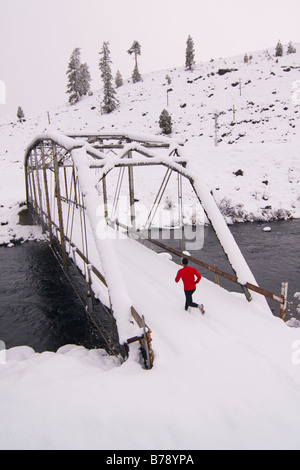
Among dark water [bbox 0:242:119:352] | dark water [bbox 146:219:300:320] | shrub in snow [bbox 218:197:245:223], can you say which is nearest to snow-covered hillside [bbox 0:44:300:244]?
shrub in snow [bbox 218:197:245:223]

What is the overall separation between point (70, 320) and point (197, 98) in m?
55.4

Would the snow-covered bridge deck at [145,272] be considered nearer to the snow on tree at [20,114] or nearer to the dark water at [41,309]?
the dark water at [41,309]

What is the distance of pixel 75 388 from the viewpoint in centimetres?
441

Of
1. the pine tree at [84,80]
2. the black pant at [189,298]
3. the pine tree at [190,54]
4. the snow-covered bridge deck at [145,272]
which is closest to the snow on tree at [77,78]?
the pine tree at [84,80]

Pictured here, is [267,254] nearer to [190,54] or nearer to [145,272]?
[145,272]

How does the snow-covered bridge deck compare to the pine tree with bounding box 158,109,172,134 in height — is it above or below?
below

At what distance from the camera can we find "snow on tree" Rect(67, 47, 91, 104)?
6412cm

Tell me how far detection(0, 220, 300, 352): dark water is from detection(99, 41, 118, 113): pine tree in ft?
153

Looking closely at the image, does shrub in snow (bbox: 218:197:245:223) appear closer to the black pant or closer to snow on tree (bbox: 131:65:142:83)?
the black pant

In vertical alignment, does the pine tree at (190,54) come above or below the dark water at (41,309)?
above

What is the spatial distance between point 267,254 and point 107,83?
179 ft

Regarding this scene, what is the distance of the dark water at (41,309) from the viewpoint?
9.27 meters

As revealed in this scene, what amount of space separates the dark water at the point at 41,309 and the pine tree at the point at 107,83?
1950 inches

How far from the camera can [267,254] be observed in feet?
49.9
